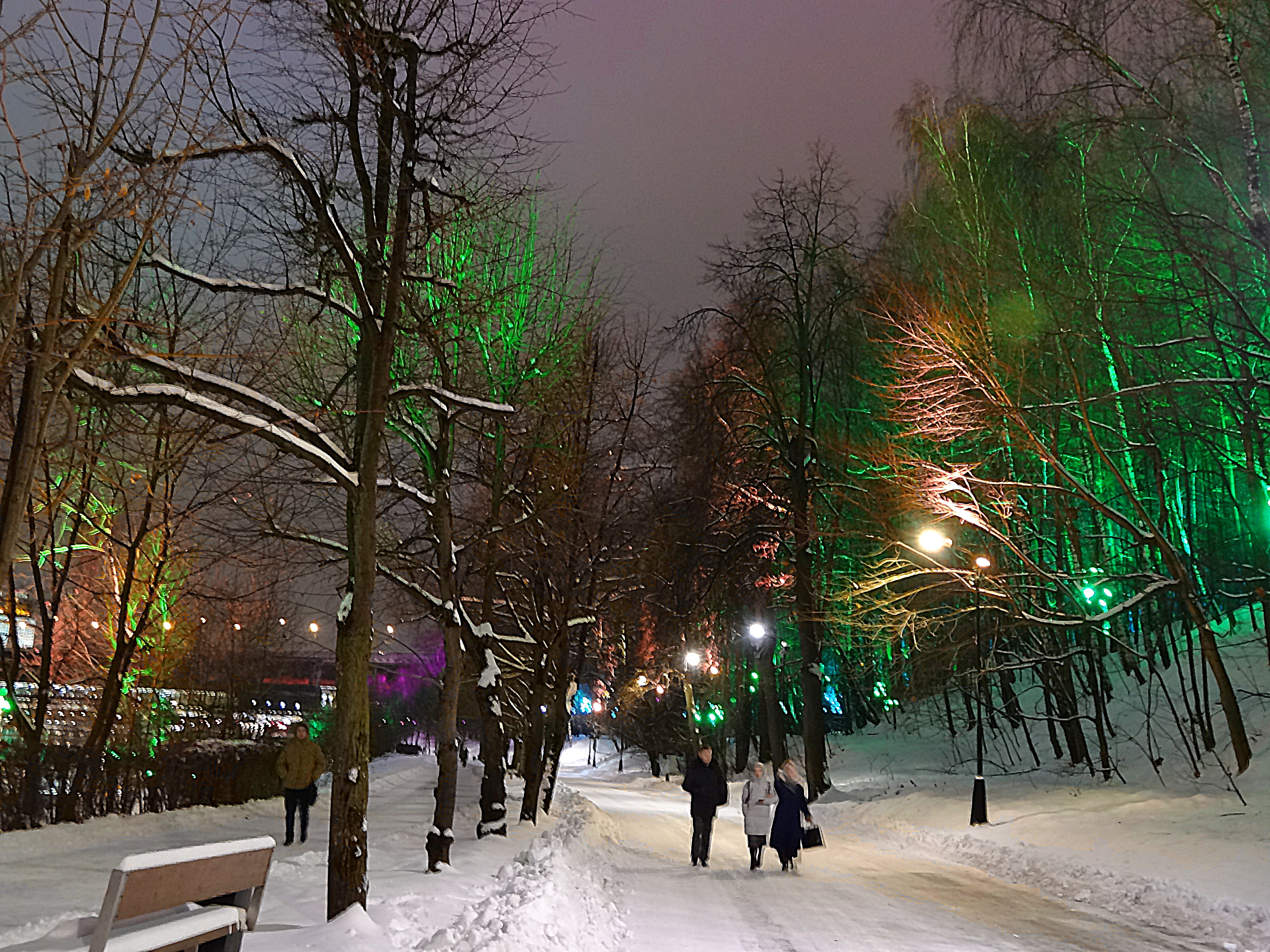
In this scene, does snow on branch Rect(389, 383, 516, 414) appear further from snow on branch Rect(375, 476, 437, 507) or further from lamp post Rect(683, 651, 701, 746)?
lamp post Rect(683, 651, 701, 746)

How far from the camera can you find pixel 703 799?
14.7 metres

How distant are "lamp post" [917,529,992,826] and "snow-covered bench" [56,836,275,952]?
11.9m

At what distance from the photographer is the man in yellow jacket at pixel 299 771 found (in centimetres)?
1494

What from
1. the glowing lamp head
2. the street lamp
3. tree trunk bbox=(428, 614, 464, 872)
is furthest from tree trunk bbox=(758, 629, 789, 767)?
tree trunk bbox=(428, 614, 464, 872)

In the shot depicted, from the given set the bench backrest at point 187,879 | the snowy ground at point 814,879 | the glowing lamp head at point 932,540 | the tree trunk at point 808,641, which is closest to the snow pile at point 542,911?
the snowy ground at point 814,879

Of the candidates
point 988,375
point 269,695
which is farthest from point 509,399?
point 269,695

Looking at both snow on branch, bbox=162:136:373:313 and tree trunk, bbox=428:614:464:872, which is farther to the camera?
tree trunk, bbox=428:614:464:872

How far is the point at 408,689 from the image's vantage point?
239 feet

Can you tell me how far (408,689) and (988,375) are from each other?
6435 centimetres

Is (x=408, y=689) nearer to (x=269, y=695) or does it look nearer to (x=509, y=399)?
(x=269, y=695)

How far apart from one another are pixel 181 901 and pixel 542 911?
13.4ft

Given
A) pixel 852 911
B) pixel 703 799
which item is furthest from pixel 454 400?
pixel 703 799

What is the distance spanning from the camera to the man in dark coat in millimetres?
14750

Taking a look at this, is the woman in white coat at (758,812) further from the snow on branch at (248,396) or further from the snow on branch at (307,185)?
the snow on branch at (307,185)
